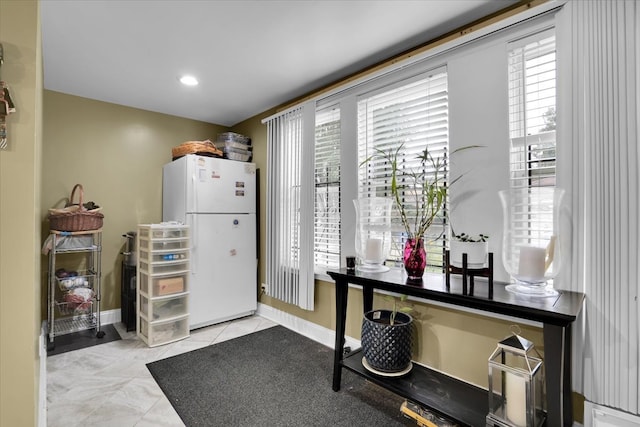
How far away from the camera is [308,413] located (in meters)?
1.81

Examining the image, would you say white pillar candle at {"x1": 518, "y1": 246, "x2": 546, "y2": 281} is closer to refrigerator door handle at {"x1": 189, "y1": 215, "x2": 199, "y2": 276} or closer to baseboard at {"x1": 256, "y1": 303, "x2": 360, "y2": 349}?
baseboard at {"x1": 256, "y1": 303, "x2": 360, "y2": 349}

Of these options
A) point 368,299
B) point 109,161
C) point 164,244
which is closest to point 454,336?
point 368,299

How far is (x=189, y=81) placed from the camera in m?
2.78

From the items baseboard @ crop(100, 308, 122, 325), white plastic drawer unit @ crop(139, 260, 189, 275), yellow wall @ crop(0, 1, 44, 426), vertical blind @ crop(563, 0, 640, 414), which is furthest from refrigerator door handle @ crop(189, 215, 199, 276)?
vertical blind @ crop(563, 0, 640, 414)

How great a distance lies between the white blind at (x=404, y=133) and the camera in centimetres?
205

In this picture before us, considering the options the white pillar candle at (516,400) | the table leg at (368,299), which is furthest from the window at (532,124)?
the table leg at (368,299)

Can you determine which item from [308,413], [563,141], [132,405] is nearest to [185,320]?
[132,405]

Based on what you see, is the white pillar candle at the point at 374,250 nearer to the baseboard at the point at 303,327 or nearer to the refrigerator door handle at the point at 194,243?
the baseboard at the point at 303,327

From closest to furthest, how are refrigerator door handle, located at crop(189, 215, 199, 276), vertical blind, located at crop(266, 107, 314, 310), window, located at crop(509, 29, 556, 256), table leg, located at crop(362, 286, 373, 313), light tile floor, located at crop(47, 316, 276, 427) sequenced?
1. window, located at crop(509, 29, 556, 256)
2. light tile floor, located at crop(47, 316, 276, 427)
3. table leg, located at crop(362, 286, 373, 313)
4. vertical blind, located at crop(266, 107, 314, 310)
5. refrigerator door handle, located at crop(189, 215, 199, 276)

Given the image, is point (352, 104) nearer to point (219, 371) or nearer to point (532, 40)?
point (532, 40)

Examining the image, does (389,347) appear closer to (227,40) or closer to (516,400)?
(516,400)

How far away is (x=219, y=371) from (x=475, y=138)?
239 centimetres

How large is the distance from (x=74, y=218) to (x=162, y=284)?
98 centimetres

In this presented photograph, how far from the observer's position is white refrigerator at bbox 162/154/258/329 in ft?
10.2
